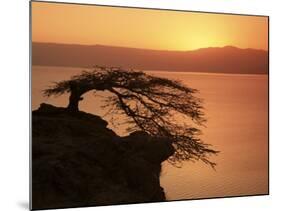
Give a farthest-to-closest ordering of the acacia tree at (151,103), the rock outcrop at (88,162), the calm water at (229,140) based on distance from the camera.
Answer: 1. the calm water at (229,140)
2. the acacia tree at (151,103)
3. the rock outcrop at (88,162)

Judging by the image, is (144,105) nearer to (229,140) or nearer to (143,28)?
(143,28)

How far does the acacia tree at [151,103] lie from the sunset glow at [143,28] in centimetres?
26

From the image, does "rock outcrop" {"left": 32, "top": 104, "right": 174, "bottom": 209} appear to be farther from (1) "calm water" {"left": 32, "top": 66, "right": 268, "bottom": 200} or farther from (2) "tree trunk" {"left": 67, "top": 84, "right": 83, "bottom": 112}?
(1) "calm water" {"left": 32, "top": 66, "right": 268, "bottom": 200}

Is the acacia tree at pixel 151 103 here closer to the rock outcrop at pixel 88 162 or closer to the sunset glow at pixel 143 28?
the rock outcrop at pixel 88 162

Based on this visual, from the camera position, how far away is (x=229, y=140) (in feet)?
15.4

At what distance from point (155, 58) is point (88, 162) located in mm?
→ 957

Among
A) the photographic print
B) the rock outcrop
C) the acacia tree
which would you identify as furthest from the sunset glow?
the rock outcrop

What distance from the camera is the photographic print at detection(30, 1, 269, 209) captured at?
4.19m

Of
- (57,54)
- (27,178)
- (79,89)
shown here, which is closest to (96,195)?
(27,178)

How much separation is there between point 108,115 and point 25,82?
66 centimetres

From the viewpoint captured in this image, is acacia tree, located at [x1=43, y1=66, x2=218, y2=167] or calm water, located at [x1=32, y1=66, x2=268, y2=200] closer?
acacia tree, located at [x1=43, y1=66, x2=218, y2=167]

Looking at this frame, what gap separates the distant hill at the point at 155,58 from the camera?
4.21 meters

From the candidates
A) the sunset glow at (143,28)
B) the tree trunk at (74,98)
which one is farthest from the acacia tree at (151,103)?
the sunset glow at (143,28)

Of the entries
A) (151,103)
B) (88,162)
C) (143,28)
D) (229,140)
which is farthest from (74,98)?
(229,140)
